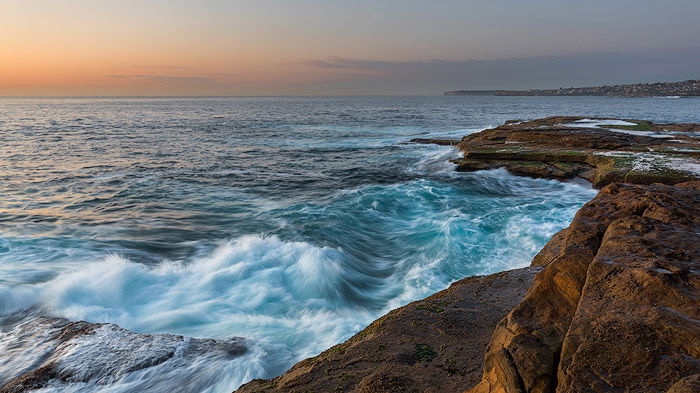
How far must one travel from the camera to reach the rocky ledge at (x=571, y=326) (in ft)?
9.48

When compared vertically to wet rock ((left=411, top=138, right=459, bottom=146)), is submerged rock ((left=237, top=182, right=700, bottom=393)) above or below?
below

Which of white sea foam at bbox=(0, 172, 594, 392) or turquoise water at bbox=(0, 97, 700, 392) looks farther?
turquoise water at bbox=(0, 97, 700, 392)

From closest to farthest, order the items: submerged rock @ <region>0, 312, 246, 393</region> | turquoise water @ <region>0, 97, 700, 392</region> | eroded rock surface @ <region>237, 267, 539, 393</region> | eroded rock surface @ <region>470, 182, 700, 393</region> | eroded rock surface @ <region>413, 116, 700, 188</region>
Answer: eroded rock surface @ <region>470, 182, 700, 393</region>
eroded rock surface @ <region>237, 267, 539, 393</region>
submerged rock @ <region>0, 312, 246, 393</region>
turquoise water @ <region>0, 97, 700, 392</region>
eroded rock surface @ <region>413, 116, 700, 188</region>

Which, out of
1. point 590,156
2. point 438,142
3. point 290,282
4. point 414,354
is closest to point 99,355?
point 290,282

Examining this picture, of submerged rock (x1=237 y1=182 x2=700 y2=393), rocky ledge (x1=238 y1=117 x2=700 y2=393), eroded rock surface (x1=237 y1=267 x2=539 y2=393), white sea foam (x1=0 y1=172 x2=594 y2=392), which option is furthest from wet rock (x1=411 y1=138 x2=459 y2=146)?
eroded rock surface (x1=237 y1=267 x2=539 y2=393)

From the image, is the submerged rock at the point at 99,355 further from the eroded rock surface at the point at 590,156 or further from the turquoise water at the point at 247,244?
the eroded rock surface at the point at 590,156

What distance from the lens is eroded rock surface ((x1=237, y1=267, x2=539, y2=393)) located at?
4.24 metres

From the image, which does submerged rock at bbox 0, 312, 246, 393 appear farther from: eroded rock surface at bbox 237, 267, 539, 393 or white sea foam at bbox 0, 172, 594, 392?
eroded rock surface at bbox 237, 267, 539, 393

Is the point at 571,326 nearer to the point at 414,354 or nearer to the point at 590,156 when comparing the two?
the point at 414,354

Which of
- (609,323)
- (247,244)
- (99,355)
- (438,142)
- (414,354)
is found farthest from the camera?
(438,142)

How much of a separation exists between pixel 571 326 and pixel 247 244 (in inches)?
384

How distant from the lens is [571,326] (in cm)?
329

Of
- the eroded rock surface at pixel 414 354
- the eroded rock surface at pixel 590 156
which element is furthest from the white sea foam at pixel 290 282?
the eroded rock surface at pixel 590 156

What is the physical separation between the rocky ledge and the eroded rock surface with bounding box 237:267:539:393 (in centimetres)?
1
